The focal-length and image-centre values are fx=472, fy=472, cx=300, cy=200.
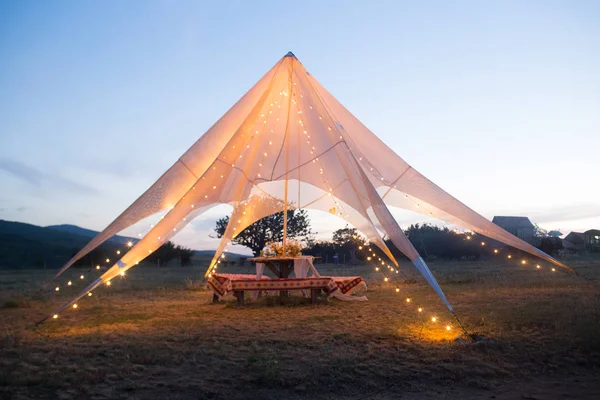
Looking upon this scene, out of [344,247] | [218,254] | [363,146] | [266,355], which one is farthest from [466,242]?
[266,355]

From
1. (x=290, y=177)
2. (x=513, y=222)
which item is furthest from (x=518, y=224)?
(x=290, y=177)

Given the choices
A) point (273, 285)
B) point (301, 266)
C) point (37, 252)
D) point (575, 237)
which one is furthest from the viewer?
point (575, 237)

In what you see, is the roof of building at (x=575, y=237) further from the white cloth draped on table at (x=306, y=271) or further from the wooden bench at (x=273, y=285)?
the wooden bench at (x=273, y=285)

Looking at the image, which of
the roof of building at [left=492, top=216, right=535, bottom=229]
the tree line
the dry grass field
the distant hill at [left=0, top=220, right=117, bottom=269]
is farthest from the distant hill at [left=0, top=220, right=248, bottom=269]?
the roof of building at [left=492, top=216, right=535, bottom=229]

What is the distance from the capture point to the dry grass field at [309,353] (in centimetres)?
289

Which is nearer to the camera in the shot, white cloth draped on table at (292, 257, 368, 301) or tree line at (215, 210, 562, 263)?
white cloth draped on table at (292, 257, 368, 301)

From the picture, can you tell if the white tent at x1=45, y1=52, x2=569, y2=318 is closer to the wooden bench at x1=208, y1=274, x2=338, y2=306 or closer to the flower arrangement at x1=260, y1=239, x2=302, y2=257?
the flower arrangement at x1=260, y1=239, x2=302, y2=257

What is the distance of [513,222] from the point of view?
39.7 m

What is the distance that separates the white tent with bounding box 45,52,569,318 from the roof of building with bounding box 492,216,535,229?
33.2 m

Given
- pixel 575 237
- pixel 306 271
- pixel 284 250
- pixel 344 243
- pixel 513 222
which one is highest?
pixel 513 222

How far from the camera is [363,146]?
700 centimetres

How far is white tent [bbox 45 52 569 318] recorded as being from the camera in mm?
5711

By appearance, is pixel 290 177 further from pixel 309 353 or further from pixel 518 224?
pixel 518 224

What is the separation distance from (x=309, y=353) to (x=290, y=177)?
18.7 feet
